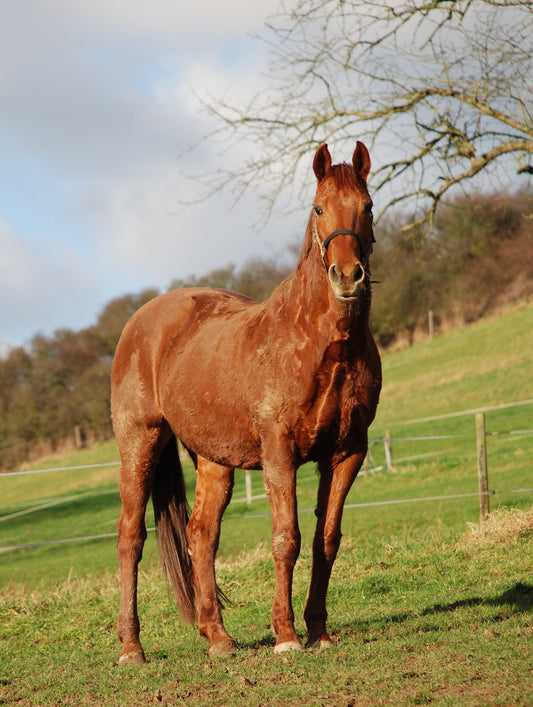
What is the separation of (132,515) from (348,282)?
2.50 meters

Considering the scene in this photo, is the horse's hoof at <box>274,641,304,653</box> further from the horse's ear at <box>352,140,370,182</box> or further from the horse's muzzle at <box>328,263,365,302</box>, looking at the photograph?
the horse's ear at <box>352,140,370,182</box>

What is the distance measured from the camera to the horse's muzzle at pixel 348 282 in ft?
12.3

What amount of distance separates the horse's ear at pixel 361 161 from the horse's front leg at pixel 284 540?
1642mm

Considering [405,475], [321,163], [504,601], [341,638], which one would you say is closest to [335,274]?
[321,163]

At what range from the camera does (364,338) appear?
13.9ft

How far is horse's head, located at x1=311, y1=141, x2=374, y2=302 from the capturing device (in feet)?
12.3

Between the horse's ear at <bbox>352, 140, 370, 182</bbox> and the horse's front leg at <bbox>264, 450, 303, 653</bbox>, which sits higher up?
the horse's ear at <bbox>352, 140, 370, 182</bbox>

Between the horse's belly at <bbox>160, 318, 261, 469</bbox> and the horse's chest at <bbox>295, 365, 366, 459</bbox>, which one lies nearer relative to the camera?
the horse's chest at <bbox>295, 365, 366, 459</bbox>

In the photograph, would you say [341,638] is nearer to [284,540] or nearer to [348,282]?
[284,540]

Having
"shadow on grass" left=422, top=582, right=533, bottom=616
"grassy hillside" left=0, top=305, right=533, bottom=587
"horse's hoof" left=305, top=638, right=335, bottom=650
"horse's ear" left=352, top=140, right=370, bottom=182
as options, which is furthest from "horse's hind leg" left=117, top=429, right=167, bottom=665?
"grassy hillside" left=0, top=305, right=533, bottom=587

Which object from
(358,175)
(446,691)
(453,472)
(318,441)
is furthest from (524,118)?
(453,472)

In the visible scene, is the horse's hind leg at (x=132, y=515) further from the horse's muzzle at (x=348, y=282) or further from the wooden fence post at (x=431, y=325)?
the wooden fence post at (x=431, y=325)

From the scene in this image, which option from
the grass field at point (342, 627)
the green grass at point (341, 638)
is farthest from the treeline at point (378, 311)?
the green grass at point (341, 638)

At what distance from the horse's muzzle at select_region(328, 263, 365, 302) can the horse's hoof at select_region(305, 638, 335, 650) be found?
1976 millimetres
